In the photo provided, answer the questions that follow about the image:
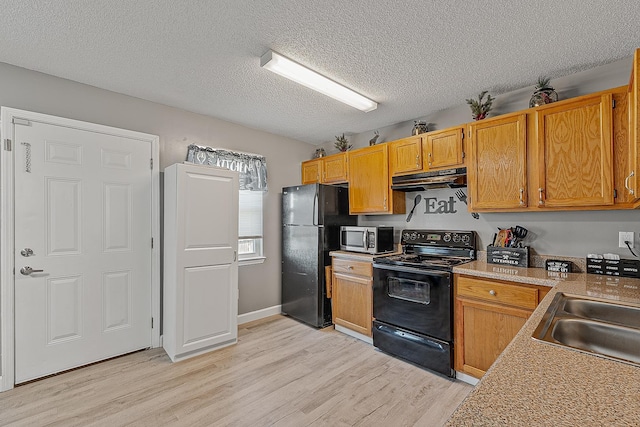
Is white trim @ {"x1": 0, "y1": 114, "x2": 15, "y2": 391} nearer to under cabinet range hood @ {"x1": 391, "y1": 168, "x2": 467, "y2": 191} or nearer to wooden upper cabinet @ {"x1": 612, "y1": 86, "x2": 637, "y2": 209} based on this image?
under cabinet range hood @ {"x1": 391, "y1": 168, "x2": 467, "y2": 191}

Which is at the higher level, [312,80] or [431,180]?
[312,80]

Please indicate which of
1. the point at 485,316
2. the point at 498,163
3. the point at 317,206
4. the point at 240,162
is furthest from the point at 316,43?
the point at 485,316

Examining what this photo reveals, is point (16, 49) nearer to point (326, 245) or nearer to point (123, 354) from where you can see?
point (123, 354)

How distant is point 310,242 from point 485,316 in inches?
80.6

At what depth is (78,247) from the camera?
2656 mm

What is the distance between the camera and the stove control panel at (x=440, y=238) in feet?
9.89

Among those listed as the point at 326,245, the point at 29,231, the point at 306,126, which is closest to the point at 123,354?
the point at 29,231

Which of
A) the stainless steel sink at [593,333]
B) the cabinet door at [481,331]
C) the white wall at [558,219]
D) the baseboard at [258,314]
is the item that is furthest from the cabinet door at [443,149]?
the baseboard at [258,314]

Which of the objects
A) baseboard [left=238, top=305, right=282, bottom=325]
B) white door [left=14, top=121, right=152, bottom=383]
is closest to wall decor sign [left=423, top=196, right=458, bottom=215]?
baseboard [left=238, top=305, right=282, bottom=325]

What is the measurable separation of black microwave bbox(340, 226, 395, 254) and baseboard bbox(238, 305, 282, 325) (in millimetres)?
1327

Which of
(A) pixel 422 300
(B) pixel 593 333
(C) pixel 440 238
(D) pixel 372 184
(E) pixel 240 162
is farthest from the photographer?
(E) pixel 240 162

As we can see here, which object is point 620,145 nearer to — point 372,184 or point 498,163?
point 498,163

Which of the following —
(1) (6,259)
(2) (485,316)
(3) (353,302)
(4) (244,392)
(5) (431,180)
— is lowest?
(4) (244,392)

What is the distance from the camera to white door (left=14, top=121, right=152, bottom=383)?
242 cm
